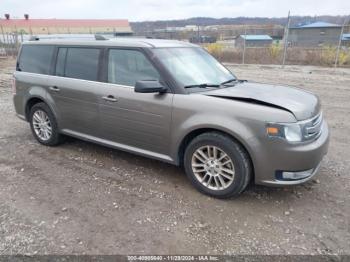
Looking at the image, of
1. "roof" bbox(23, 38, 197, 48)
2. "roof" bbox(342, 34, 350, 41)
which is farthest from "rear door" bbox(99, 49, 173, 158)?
"roof" bbox(342, 34, 350, 41)

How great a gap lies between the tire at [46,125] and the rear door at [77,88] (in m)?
0.24

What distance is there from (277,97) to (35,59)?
3.94m

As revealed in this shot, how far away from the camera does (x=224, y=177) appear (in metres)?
3.61

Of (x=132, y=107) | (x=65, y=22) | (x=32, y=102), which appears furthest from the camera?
(x=65, y=22)

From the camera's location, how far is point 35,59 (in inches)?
208

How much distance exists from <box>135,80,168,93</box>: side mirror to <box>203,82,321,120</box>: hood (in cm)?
54

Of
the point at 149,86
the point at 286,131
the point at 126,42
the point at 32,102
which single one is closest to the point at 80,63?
the point at 126,42

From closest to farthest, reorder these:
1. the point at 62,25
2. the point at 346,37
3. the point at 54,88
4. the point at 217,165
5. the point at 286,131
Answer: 1. the point at 286,131
2. the point at 217,165
3. the point at 54,88
4. the point at 346,37
5. the point at 62,25

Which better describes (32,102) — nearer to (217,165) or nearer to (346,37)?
(217,165)

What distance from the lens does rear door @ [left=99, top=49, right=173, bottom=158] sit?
3852 millimetres

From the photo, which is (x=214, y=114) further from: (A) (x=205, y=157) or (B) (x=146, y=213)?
(B) (x=146, y=213)

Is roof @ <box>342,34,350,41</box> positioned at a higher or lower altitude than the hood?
higher

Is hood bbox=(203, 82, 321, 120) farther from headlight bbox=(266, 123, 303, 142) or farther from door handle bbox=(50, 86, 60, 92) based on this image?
door handle bbox=(50, 86, 60, 92)

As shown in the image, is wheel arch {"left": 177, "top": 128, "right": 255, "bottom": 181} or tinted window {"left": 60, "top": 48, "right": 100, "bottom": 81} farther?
tinted window {"left": 60, "top": 48, "right": 100, "bottom": 81}
